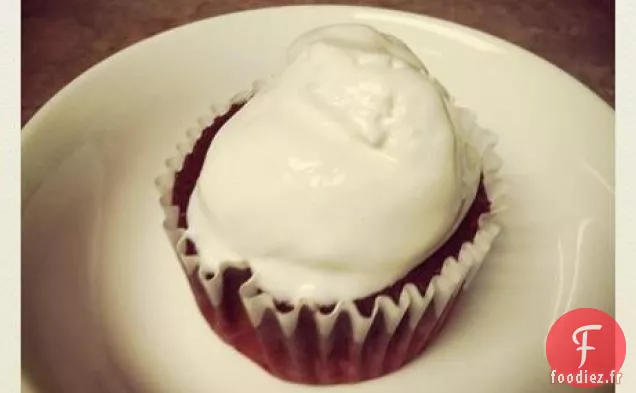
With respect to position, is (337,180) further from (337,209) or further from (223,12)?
(223,12)

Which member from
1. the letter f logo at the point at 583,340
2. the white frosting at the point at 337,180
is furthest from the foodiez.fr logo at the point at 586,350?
the white frosting at the point at 337,180

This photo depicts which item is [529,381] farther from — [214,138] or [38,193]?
[38,193]

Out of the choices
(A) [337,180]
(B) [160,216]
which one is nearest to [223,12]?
(B) [160,216]

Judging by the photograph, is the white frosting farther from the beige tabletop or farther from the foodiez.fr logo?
the beige tabletop

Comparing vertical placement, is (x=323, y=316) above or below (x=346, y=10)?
below

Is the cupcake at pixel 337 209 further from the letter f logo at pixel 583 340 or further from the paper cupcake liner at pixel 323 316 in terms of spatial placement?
the letter f logo at pixel 583 340
